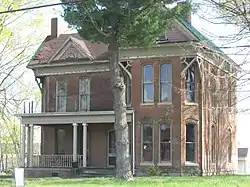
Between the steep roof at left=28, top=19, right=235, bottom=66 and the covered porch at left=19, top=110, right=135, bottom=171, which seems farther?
the covered porch at left=19, top=110, right=135, bottom=171

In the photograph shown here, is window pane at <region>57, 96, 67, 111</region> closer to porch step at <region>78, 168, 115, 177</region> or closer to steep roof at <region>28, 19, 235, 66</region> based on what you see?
steep roof at <region>28, 19, 235, 66</region>

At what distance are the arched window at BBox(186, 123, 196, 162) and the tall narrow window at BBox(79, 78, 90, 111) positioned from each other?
24.8 ft

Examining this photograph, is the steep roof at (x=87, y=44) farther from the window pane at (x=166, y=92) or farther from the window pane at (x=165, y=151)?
the window pane at (x=165, y=151)

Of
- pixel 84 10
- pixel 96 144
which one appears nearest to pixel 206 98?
pixel 96 144

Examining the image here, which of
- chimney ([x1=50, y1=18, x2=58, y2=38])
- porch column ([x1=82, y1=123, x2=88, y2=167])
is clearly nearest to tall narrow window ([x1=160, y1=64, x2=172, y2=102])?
porch column ([x1=82, y1=123, x2=88, y2=167])

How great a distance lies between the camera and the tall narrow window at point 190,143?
113 ft

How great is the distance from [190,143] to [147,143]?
2.66m

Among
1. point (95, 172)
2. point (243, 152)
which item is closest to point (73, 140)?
point (95, 172)

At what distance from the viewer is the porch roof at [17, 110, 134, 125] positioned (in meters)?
35.5

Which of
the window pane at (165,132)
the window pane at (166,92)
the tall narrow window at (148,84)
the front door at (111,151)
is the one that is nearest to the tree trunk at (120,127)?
the window pane at (165,132)

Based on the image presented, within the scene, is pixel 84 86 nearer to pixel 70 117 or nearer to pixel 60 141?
pixel 70 117

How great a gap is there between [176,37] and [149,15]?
398 inches

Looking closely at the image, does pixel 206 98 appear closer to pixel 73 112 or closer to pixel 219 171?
pixel 219 171

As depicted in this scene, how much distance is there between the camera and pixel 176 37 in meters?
34.6
